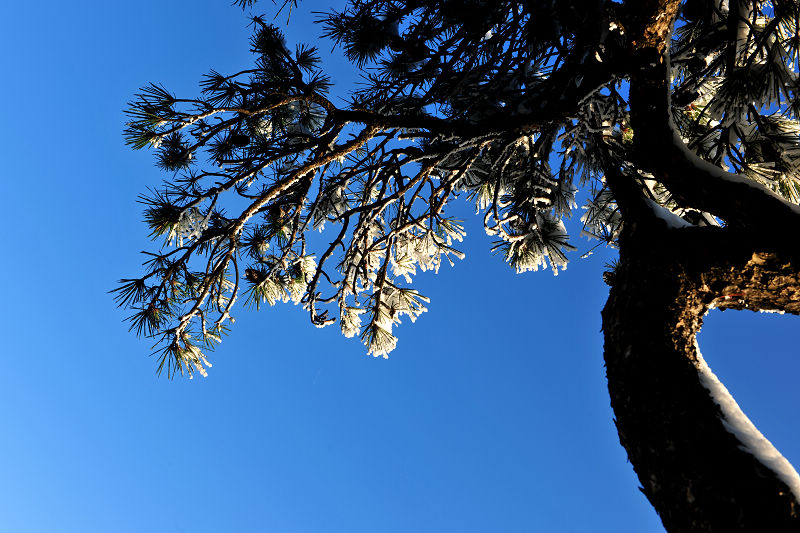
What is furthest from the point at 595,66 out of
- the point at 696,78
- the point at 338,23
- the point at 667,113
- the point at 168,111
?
the point at 168,111

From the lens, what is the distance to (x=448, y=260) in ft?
13.2

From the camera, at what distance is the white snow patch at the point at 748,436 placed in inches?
45.6

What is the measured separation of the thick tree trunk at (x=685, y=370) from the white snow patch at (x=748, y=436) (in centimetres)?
2

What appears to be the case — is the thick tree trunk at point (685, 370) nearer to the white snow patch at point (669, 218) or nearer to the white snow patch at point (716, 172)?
the white snow patch at point (669, 218)

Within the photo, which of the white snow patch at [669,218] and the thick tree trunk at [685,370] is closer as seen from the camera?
the thick tree trunk at [685,370]

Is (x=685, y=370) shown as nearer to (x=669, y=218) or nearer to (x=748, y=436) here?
(x=748, y=436)

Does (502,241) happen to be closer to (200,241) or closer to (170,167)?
(200,241)

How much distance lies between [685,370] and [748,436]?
242 millimetres

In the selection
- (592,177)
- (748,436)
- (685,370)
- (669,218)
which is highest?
(592,177)

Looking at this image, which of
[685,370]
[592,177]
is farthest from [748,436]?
[592,177]

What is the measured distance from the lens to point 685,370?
4.71 feet

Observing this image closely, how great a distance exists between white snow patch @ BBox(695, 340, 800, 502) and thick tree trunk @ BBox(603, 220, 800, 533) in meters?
0.02

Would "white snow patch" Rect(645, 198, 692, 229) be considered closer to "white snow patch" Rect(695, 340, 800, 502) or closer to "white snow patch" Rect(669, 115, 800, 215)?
"white snow patch" Rect(669, 115, 800, 215)

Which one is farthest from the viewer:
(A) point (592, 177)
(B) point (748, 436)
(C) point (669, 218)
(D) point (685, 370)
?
(A) point (592, 177)
